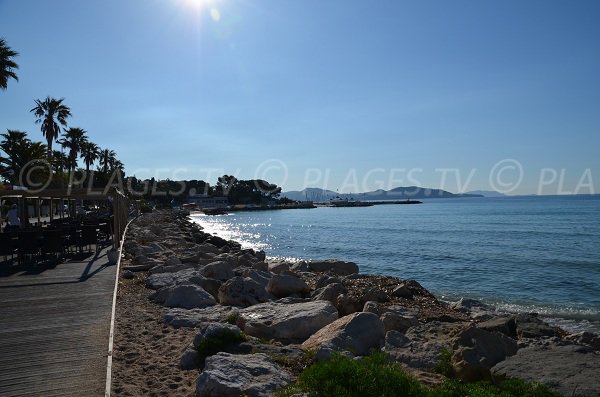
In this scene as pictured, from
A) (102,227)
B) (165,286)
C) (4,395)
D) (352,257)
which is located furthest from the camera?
(352,257)

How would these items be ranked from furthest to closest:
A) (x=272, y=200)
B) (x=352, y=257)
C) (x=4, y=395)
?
1. (x=272, y=200)
2. (x=352, y=257)
3. (x=4, y=395)

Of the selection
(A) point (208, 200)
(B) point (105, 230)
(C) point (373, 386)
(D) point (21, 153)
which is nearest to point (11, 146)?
(D) point (21, 153)

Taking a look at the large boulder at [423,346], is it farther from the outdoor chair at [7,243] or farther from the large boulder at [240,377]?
the outdoor chair at [7,243]

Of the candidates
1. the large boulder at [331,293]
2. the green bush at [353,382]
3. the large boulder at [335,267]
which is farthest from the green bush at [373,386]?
the large boulder at [335,267]

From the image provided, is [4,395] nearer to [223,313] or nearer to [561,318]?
[223,313]

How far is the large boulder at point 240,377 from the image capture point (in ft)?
14.9

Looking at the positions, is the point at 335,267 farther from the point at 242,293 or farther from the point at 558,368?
the point at 558,368

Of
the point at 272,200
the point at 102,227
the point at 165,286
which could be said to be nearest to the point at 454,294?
the point at 165,286

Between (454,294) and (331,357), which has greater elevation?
(331,357)

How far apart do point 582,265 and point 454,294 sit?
33.4 feet

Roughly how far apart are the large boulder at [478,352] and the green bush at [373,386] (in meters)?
0.58

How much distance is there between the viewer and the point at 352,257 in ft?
91.5

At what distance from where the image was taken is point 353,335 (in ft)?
21.0

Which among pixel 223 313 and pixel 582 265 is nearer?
pixel 223 313
